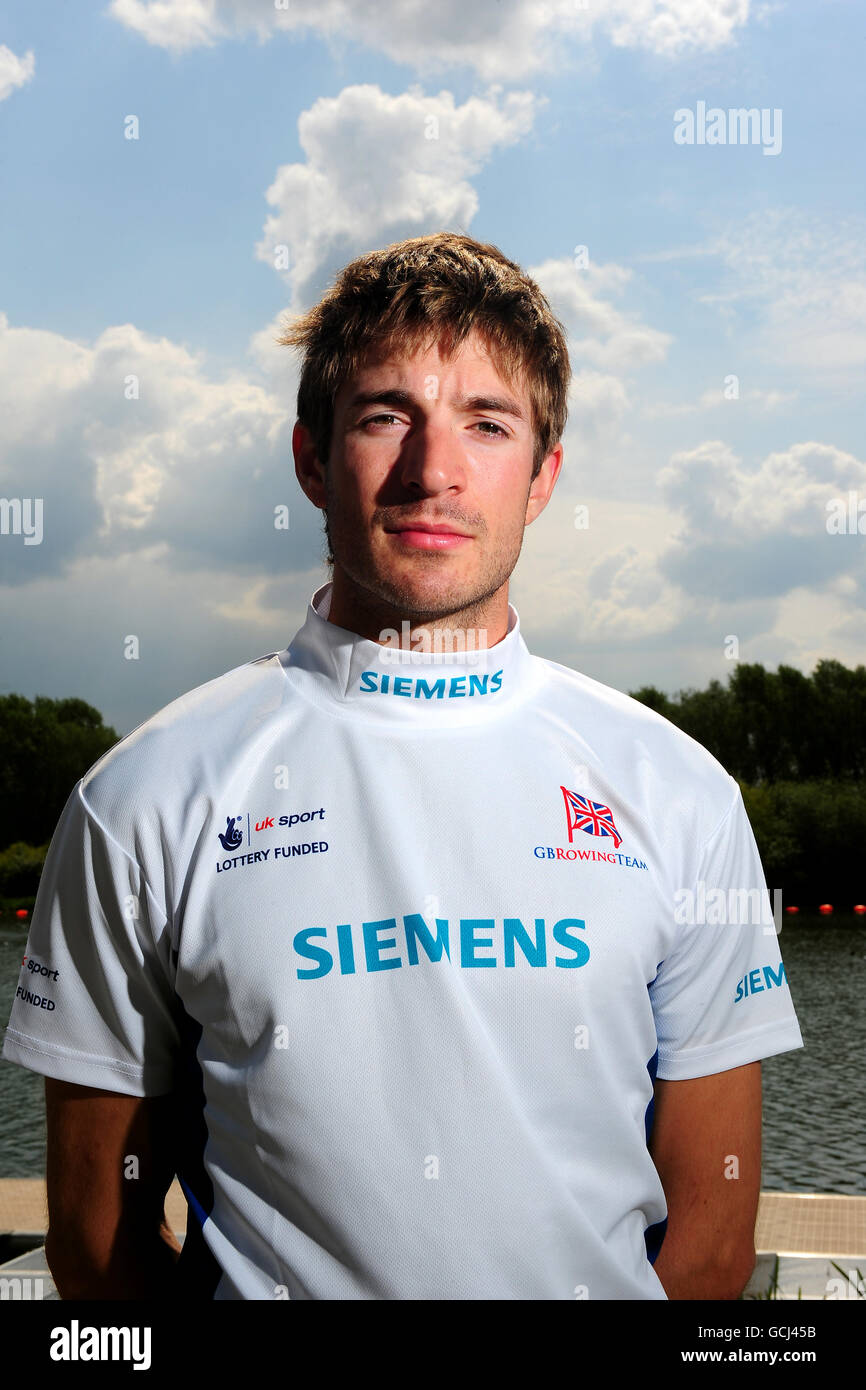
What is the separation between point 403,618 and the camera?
231 cm

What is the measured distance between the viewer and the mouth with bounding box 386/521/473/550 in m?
2.20

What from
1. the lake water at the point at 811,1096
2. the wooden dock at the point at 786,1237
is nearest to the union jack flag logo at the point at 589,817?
the wooden dock at the point at 786,1237

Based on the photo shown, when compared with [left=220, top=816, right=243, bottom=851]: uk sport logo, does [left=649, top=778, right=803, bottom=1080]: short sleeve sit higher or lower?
lower

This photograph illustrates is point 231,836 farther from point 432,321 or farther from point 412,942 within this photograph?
point 432,321

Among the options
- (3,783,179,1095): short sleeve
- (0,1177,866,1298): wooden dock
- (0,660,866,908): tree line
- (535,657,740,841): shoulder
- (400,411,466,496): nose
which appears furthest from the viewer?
(0,660,866,908): tree line

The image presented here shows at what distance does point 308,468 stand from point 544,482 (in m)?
0.51

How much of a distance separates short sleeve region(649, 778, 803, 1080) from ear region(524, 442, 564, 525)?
74 cm

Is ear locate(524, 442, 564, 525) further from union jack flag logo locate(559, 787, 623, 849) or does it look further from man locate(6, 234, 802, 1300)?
union jack flag logo locate(559, 787, 623, 849)

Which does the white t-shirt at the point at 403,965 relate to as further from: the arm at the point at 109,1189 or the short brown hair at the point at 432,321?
the short brown hair at the point at 432,321

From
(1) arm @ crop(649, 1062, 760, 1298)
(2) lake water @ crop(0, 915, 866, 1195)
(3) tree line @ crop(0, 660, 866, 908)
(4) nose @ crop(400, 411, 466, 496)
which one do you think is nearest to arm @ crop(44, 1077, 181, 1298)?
(1) arm @ crop(649, 1062, 760, 1298)
